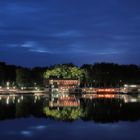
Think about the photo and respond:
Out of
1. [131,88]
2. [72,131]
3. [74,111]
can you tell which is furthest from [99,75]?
[72,131]

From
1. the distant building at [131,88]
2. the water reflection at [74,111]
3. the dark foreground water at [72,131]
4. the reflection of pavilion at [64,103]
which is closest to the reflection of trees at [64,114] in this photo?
the water reflection at [74,111]

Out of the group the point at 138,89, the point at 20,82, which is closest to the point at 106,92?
the point at 138,89

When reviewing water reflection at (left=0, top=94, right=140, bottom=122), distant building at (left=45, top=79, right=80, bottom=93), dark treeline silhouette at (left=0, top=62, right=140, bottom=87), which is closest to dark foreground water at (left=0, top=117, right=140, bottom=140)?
water reflection at (left=0, top=94, right=140, bottom=122)

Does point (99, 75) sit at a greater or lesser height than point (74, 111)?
greater

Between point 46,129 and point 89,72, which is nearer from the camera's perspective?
point 46,129

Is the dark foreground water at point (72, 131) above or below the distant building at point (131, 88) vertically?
below

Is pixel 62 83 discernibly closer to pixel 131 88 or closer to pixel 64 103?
pixel 131 88

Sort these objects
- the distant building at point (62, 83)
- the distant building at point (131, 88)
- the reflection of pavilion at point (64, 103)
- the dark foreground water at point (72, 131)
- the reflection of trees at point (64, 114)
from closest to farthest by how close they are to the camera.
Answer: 1. the dark foreground water at point (72, 131)
2. the reflection of trees at point (64, 114)
3. the reflection of pavilion at point (64, 103)
4. the distant building at point (131, 88)
5. the distant building at point (62, 83)

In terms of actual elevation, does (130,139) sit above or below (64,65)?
below

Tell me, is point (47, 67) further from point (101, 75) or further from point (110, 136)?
point (110, 136)

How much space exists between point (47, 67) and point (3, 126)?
419ft

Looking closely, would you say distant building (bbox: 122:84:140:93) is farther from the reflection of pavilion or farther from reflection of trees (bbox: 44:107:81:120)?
reflection of trees (bbox: 44:107:81:120)

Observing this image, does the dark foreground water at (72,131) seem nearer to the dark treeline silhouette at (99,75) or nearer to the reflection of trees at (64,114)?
the reflection of trees at (64,114)

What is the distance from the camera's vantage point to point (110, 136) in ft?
77.4
